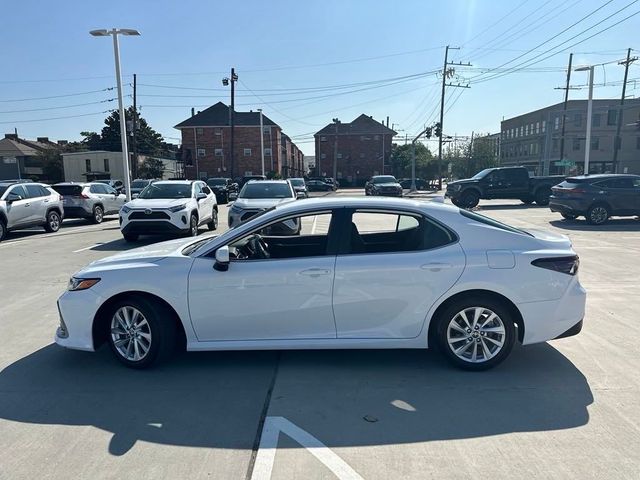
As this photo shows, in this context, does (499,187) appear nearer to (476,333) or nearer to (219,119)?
(476,333)

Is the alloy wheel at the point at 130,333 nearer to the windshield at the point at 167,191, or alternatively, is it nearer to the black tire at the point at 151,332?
the black tire at the point at 151,332

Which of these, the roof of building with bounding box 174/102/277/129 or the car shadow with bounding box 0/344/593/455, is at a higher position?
the roof of building with bounding box 174/102/277/129

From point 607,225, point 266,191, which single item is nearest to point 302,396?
point 266,191

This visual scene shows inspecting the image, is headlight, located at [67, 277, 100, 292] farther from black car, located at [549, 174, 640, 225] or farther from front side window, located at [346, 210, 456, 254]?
black car, located at [549, 174, 640, 225]

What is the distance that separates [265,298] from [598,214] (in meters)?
15.5

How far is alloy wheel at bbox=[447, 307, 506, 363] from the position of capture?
4.15m

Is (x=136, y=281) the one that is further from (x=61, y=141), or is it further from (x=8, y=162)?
(x=61, y=141)

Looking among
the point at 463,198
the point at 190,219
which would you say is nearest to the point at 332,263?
the point at 190,219

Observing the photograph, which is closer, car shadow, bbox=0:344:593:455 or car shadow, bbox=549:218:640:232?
car shadow, bbox=0:344:593:455

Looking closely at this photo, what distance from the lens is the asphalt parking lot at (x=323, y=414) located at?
2.91 metres

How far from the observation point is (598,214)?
15.9m

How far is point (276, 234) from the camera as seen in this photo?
5.23 meters

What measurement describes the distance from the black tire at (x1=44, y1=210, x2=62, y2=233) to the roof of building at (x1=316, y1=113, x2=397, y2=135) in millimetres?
66595

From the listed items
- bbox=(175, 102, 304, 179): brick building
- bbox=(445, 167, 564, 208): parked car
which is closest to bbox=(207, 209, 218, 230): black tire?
bbox=(445, 167, 564, 208): parked car
